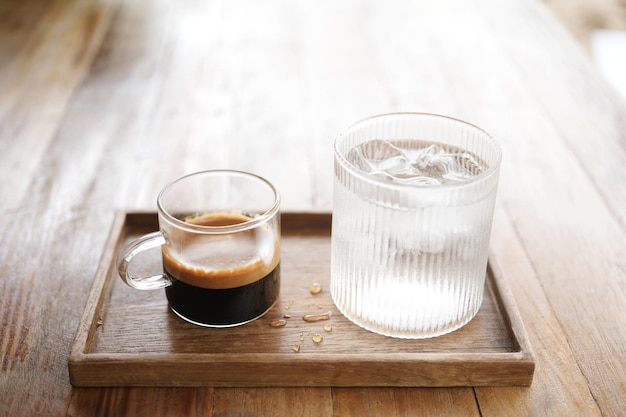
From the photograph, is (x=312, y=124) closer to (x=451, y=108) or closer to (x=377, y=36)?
(x=451, y=108)

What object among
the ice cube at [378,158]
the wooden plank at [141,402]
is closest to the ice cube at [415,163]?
the ice cube at [378,158]

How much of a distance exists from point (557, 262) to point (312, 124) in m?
0.43

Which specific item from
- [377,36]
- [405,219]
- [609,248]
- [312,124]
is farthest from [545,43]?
[405,219]

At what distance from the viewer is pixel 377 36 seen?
1361mm

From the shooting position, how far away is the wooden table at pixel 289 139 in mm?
590

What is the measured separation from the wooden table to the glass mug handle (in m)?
0.08

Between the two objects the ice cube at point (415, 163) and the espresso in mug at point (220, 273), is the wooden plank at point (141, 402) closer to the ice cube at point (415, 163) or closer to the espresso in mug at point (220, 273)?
the espresso in mug at point (220, 273)

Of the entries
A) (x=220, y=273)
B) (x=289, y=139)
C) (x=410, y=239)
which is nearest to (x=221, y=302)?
(x=220, y=273)

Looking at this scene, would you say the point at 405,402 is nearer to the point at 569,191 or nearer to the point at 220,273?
the point at 220,273

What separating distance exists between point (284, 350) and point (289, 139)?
48 centimetres

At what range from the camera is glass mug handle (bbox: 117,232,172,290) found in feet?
2.01

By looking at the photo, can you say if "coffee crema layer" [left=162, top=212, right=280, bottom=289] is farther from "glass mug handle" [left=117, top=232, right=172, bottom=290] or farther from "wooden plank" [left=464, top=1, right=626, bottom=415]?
"wooden plank" [left=464, top=1, right=626, bottom=415]

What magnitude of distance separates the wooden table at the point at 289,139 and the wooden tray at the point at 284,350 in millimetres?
12

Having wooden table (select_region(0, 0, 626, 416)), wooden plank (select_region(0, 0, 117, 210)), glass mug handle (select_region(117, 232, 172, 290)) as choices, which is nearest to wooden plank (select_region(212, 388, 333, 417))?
wooden table (select_region(0, 0, 626, 416))
